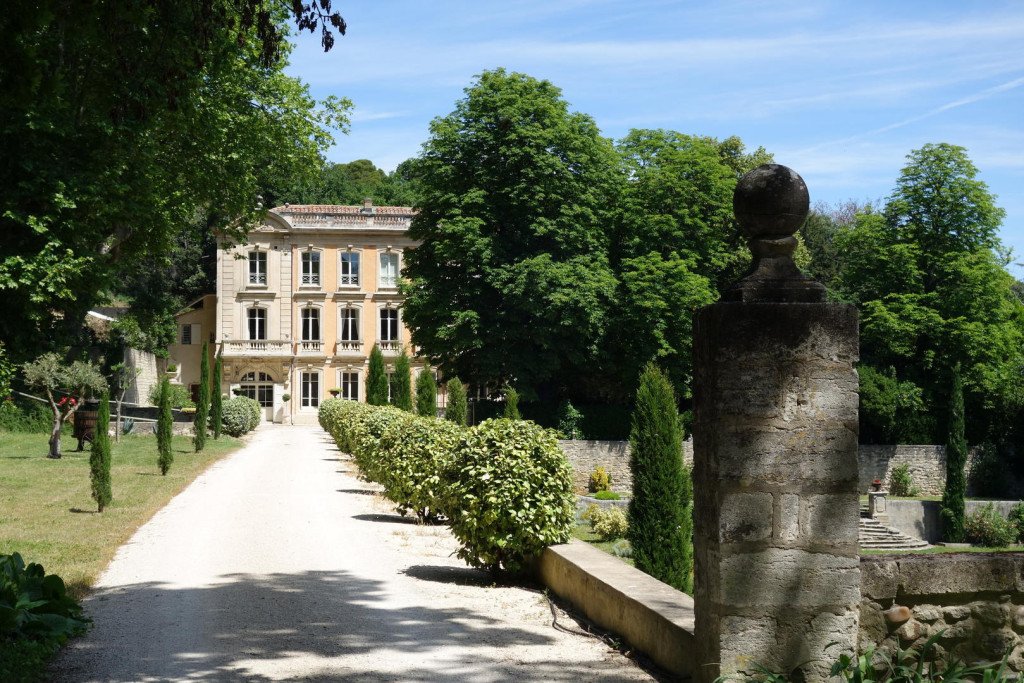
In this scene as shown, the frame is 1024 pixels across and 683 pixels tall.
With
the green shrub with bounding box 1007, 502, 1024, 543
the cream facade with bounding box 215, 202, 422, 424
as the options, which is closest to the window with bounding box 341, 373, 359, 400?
the cream facade with bounding box 215, 202, 422, 424

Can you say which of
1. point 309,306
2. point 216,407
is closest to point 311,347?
point 309,306

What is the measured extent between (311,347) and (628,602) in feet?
160

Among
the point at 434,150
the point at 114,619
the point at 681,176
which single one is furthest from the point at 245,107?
the point at 114,619

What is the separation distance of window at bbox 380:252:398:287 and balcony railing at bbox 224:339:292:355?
616 centimetres

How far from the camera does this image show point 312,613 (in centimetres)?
800

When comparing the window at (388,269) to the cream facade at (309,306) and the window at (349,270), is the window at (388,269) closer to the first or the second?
the cream facade at (309,306)

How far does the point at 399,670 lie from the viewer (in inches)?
245

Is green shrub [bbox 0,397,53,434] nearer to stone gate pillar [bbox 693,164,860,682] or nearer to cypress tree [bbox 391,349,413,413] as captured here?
cypress tree [bbox 391,349,413,413]

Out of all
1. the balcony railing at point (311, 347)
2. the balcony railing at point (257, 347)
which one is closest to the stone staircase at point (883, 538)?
the balcony railing at point (311, 347)

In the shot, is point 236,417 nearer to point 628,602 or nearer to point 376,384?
point 376,384

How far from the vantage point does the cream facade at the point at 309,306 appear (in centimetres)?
5322

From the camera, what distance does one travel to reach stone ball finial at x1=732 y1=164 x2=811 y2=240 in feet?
17.1

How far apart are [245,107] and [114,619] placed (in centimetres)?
2073

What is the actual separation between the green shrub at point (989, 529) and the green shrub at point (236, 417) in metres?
26.9
